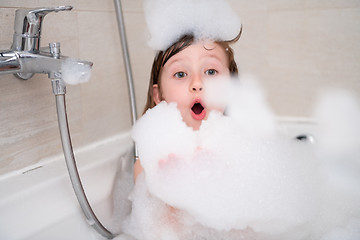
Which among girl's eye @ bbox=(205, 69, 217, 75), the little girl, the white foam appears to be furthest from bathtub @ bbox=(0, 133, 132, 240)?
girl's eye @ bbox=(205, 69, 217, 75)

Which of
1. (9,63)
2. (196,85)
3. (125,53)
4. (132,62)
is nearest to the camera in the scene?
(9,63)

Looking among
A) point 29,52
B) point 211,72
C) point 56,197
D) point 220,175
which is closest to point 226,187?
point 220,175

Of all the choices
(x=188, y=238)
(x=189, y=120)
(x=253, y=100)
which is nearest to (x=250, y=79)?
(x=253, y=100)

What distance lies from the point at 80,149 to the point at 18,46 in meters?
0.37

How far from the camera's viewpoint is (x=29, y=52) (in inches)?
30.3

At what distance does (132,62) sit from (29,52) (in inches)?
21.0

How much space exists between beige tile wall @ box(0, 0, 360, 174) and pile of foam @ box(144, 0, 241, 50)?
0.22m

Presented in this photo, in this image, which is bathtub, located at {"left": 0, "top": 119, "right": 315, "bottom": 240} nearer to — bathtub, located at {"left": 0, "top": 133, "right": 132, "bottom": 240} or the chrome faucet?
bathtub, located at {"left": 0, "top": 133, "right": 132, "bottom": 240}

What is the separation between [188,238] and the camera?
2.81 feet

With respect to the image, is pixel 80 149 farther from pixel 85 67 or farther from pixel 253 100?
pixel 253 100

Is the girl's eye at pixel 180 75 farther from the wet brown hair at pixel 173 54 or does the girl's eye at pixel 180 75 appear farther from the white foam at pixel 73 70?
the white foam at pixel 73 70

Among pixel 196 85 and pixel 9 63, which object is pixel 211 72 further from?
pixel 9 63

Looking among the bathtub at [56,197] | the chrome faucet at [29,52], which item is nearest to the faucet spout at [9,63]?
the chrome faucet at [29,52]

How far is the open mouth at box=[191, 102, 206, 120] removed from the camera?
35.2 inches
